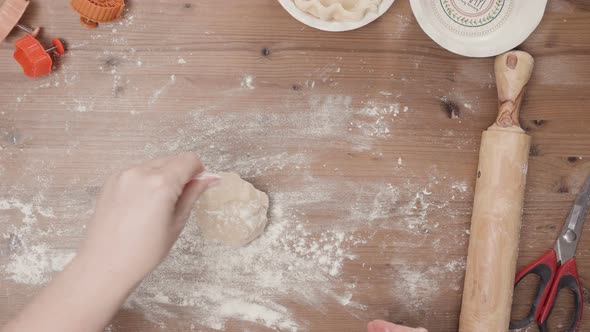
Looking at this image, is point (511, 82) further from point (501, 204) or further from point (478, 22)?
point (501, 204)

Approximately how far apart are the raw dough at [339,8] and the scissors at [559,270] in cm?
64

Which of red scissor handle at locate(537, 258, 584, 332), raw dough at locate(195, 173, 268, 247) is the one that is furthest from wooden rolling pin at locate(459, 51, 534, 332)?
raw dough at locate(195, 173, 268, 247)

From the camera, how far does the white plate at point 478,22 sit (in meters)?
1.22

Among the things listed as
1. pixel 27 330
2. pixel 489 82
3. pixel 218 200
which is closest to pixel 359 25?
pixel 489 82

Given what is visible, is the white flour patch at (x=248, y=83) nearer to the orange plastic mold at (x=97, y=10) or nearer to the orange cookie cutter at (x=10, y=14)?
the orange plastic mold at (x=97, y=10)

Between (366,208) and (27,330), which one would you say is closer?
(27,330)

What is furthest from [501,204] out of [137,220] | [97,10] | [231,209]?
[97,10]

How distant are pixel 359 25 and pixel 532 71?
41 centimetres

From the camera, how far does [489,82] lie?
1.27 m

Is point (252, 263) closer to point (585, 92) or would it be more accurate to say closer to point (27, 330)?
point (27, 330)

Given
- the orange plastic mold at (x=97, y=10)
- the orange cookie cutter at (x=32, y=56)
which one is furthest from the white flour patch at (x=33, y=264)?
the orange plastic mold at (x=97, y=10)

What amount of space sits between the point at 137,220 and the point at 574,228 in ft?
3.14

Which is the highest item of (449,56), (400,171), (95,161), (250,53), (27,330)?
(449,56)

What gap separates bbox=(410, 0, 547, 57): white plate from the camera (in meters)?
1.22
